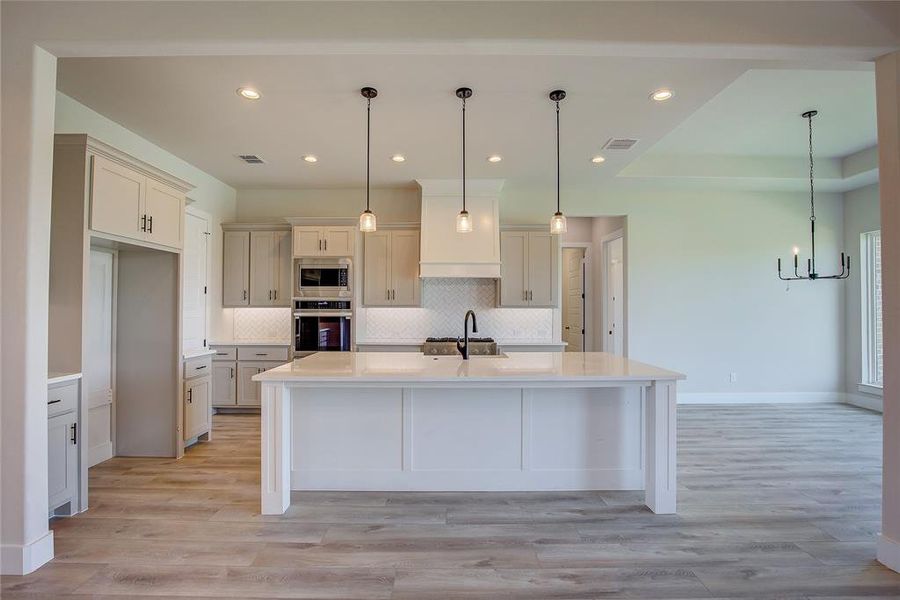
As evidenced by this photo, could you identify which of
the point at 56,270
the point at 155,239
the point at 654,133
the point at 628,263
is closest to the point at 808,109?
the point at 654,133

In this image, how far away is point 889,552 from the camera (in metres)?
2.30

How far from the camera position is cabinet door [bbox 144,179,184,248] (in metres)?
3.58

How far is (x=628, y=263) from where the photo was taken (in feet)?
19.7

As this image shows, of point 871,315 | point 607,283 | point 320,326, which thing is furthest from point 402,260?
point 871,315

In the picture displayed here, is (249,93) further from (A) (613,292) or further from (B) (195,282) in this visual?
(A) (613,292)

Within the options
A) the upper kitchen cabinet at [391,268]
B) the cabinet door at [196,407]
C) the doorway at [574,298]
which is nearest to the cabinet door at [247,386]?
the cabinet door at [196,407]

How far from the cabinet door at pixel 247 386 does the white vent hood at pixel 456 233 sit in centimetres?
234

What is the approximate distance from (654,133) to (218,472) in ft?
15.3

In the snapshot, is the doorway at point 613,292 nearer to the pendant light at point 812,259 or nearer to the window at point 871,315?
the pendant light at point 812,259

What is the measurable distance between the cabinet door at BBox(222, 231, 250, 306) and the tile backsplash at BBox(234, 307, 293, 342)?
9.7 inches

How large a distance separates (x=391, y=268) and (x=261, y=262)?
5.30 feet

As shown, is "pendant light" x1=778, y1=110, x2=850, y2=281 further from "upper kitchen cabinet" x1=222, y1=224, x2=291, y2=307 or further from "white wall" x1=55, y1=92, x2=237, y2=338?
"white wall" x1=55, y1=92, x2=237, y2=338

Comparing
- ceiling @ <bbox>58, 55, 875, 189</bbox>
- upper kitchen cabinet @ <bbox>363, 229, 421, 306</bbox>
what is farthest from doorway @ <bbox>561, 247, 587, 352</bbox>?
upper kitchen cabinet @ <bbox>363, 229, 421, 306</bbox>

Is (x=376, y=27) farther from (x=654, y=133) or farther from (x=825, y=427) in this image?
(x=825, y=427)
